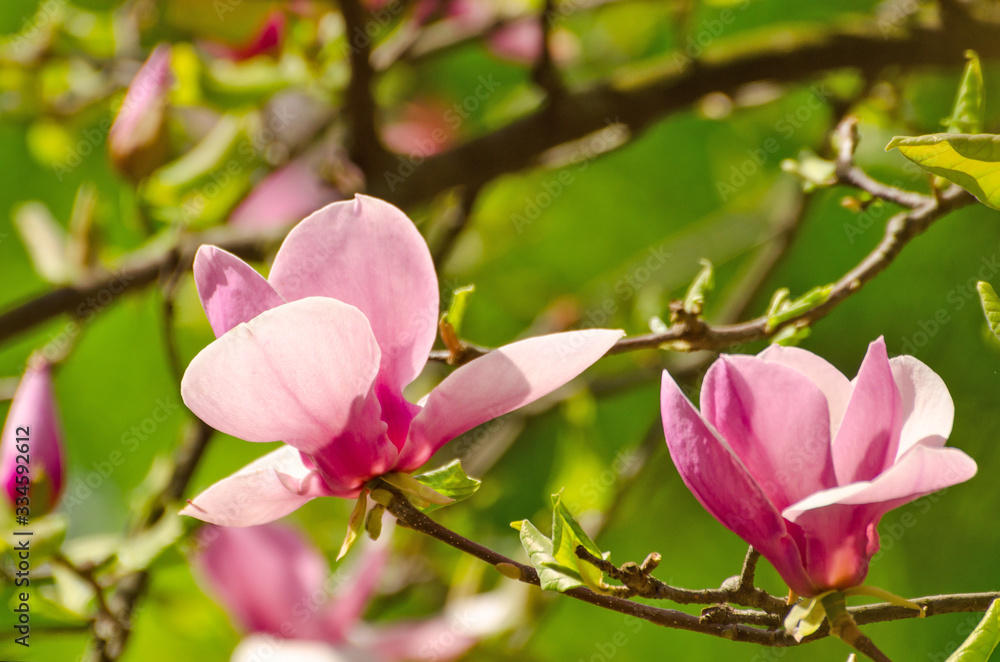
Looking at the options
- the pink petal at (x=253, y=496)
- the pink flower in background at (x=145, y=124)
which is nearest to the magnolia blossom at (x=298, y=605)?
the pink flower in background at (x=145, y=124)

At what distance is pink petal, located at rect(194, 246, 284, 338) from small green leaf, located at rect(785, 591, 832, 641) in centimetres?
19

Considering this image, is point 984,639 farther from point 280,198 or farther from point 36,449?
point 280,198

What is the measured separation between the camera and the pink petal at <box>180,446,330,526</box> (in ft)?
0.95

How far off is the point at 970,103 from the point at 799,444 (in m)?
0.17

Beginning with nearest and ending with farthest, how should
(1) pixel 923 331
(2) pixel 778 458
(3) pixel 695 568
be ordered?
(2) pixel 778 458 < (1) pixel 923 331 < (3) pixel 695 568

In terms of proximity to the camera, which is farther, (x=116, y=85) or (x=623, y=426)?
(x=623, y=426)

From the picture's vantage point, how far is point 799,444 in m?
0.27

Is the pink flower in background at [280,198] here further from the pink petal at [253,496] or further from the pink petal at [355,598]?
the pink petal at [253,496]

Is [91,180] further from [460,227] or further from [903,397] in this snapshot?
[903,397]

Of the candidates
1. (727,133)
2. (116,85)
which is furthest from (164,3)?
(727,133)

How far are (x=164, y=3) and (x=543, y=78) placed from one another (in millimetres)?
372

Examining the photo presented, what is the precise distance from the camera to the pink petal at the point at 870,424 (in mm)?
262

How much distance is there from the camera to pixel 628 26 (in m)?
0.97

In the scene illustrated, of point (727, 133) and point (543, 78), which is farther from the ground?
point (543, 78)
